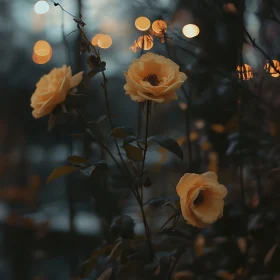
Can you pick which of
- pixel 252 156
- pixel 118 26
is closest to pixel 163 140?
pixel 252 156

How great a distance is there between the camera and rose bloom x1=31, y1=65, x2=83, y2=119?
A: 65cm

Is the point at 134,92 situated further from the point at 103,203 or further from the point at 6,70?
the point at 6,70

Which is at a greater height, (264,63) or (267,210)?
(264,63)

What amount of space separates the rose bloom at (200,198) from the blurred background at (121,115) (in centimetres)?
21

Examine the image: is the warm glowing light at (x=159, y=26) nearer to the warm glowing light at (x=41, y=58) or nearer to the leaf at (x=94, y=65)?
the leaf at (x=94, y=65)

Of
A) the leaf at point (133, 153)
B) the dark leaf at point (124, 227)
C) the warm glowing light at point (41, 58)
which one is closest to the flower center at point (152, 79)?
the leaf at point (133, 153)

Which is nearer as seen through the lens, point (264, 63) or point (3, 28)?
point (264, 63)

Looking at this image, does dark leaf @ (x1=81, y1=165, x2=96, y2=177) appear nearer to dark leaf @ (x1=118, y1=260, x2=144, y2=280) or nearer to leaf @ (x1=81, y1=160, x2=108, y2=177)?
leaf @ (x1=81, y1=160, x2=108, y2=177)

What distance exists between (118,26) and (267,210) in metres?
0.67

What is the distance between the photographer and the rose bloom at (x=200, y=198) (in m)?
0.55

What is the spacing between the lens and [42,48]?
4.24 feet

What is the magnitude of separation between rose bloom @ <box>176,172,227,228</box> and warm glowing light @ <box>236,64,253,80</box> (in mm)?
354

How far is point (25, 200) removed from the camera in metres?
1.44

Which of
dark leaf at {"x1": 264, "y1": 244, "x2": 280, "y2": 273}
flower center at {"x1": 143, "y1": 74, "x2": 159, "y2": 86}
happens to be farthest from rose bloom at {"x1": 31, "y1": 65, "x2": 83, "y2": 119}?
dark leaf at {"x1": 264, "y1": 244, "x2": 280, "y2": 273}
